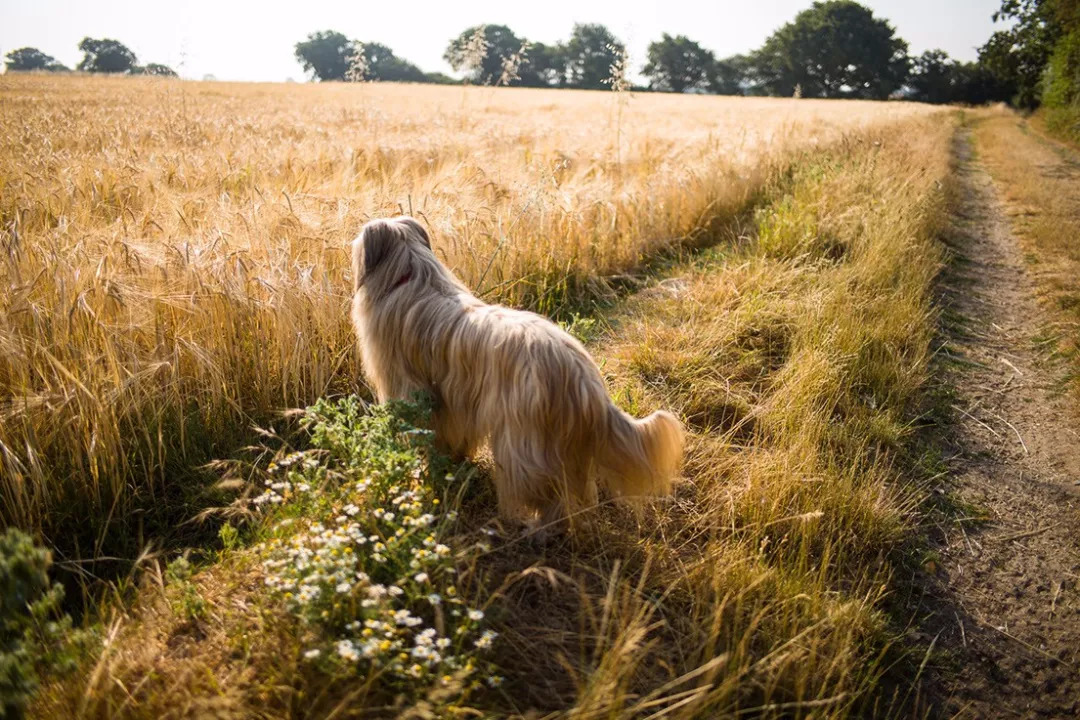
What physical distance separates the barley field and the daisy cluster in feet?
0.11

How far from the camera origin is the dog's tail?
2295 mm

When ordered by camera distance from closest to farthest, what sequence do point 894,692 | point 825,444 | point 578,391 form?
point 894,692
point 578,391
point 825,444

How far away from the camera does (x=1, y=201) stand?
4445 mm

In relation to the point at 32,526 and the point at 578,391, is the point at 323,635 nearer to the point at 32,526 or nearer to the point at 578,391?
the point at 578,391

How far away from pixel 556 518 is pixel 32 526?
2.07 m

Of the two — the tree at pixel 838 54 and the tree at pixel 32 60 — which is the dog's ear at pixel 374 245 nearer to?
the tree at pixel 32 60

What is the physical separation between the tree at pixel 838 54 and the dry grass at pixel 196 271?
210ft

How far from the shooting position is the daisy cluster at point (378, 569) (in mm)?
1630

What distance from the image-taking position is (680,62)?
64.0 metres

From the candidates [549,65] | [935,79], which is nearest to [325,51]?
[549,65]

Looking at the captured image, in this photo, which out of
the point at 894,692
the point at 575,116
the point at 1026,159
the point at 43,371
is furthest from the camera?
the point at 575,116

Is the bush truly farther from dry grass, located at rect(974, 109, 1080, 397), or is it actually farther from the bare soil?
dry grass, located at rect(974, 109, 1080, 397)

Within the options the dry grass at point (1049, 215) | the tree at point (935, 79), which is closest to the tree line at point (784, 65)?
the tree at point (935, 79)

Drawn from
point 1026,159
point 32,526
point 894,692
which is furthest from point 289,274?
point 1026,159
